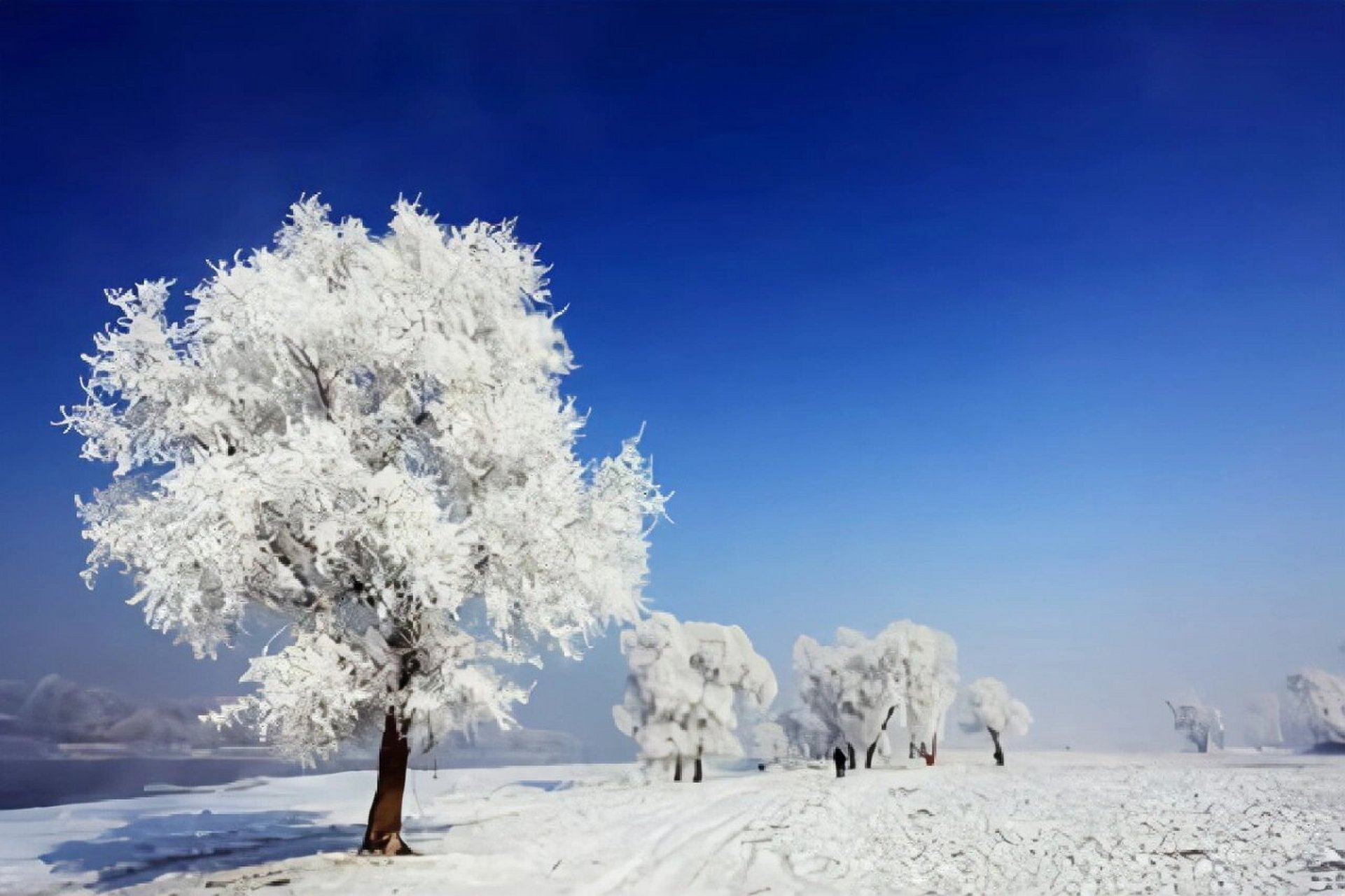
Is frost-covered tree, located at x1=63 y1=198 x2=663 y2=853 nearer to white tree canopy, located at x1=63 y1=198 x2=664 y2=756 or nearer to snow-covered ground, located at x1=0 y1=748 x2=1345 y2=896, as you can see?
white tree canopy, located at x1=63 y1=198 x2=664 y2=756

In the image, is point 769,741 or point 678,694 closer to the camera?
point 678,694

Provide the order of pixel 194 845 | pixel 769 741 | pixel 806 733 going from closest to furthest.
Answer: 1. pixel 194 845
2. pixel 806 733
3. pixel 769 741

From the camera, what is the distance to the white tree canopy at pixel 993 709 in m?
68.8

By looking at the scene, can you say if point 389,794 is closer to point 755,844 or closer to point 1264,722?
point 755,844

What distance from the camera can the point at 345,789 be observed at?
3328 centimetres

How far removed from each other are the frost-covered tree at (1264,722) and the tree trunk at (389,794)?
Result: 102222 millimetres

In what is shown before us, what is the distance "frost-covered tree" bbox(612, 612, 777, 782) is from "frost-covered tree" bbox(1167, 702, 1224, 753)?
228ft

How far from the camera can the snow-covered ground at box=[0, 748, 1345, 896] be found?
39.8 ft

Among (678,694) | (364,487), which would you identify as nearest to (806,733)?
(678,694)

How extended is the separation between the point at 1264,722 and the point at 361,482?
10764 centimetres

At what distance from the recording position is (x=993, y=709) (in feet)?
226

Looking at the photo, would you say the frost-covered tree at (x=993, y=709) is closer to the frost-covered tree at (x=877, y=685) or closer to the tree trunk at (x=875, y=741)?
the frost-covered tree at (x=877, y=685)

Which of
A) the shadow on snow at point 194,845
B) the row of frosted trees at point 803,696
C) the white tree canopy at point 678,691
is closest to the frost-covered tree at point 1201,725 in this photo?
the row of frosted trees at point 803,696

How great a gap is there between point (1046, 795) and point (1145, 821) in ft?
20.0
